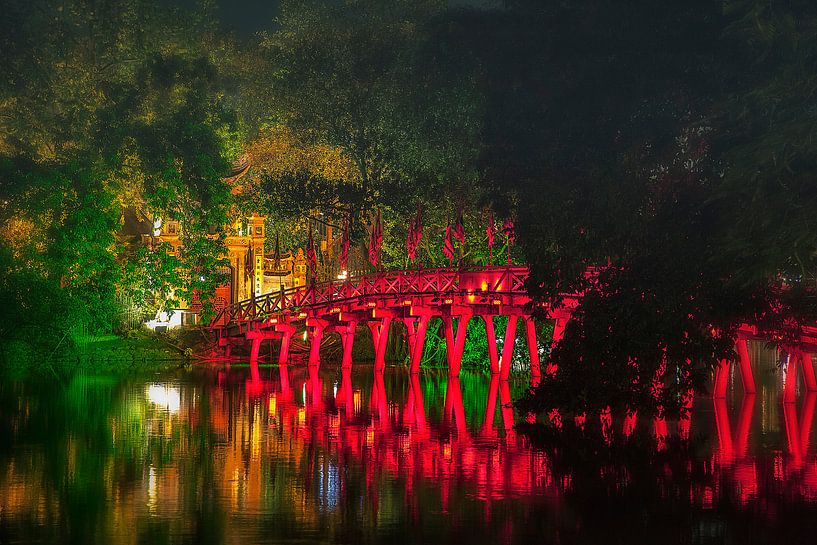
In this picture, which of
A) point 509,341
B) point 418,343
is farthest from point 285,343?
point 509,341

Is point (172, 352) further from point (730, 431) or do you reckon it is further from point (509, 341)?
point (730, 431)

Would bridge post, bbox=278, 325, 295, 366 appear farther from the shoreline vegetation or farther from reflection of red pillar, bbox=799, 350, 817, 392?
reflection of red pillar, bbox=799, 350, 817, 392

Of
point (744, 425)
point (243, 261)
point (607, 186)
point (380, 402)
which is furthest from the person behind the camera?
point (243, 261)

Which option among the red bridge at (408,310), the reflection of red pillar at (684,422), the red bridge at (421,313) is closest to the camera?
the reflection of red pillar at (684,422)

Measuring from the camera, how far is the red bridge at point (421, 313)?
3694 centimetres

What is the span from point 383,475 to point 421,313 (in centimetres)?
2284

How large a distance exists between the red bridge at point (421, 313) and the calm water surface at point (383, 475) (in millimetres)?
6859

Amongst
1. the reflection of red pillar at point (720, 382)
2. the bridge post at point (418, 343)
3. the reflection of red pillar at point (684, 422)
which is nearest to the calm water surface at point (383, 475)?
the reflection of red pillar at point (684, 422)

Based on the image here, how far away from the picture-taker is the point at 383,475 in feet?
58.7

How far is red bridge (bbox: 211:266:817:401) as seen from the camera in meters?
36.9

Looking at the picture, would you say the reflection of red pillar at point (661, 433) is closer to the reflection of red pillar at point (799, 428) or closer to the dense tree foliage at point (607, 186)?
the dense tree foliage at point (607, 186)

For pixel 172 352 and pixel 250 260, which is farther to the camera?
pixel 250 260

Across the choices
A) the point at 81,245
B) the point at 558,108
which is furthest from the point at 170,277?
the point at 558,108

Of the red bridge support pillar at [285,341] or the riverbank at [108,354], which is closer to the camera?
the riverbank at [108,354]
